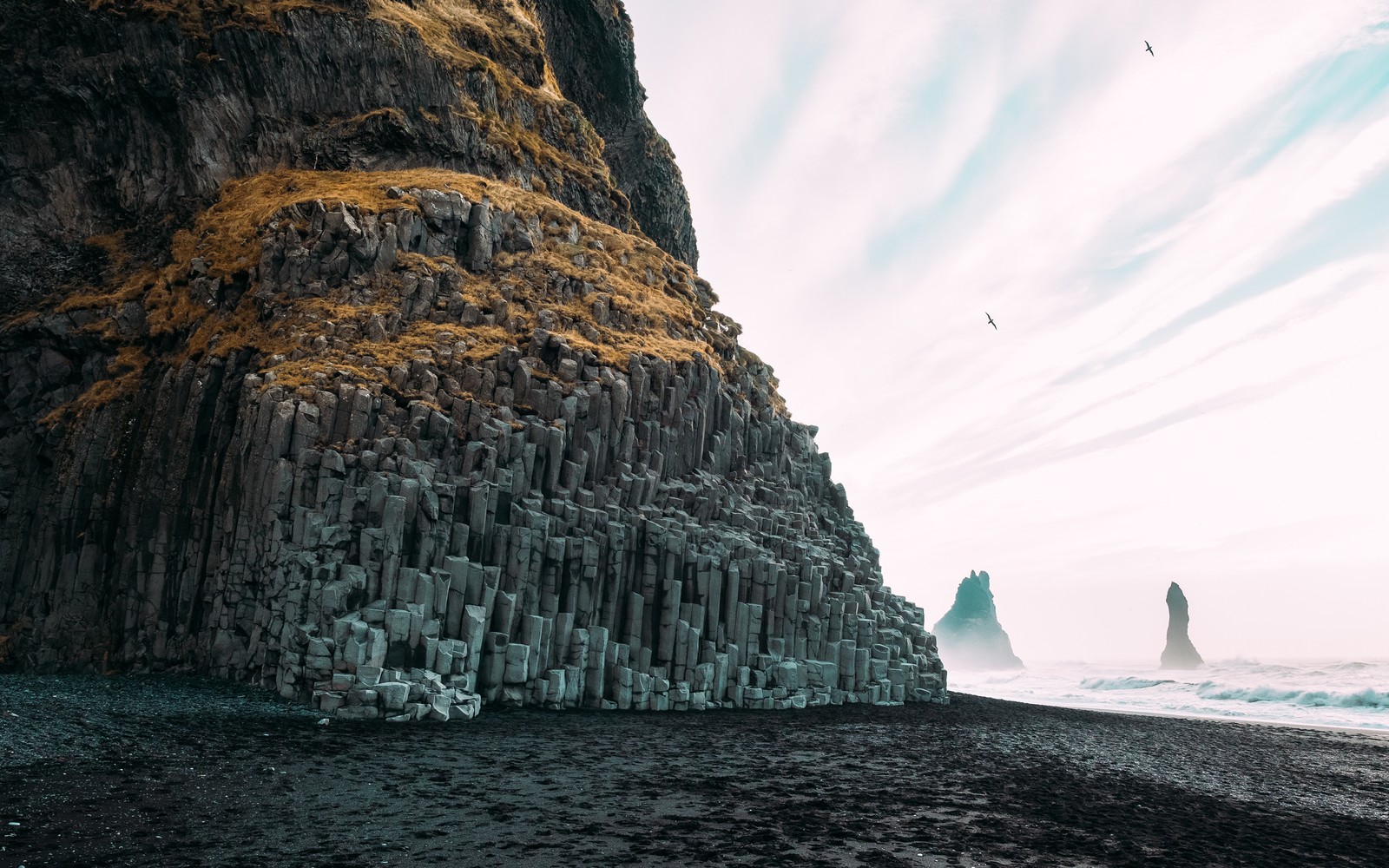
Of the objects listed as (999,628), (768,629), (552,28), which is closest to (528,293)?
(768,629)

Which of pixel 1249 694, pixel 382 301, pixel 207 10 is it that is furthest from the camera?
pixel 1249 694

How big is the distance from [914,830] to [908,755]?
11105 mm

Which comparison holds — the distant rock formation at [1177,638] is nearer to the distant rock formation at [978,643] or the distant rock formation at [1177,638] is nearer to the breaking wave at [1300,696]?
the distant rock formation at [978,643]

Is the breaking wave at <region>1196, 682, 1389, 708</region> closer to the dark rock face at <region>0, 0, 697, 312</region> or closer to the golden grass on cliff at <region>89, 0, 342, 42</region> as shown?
the dark rock face at <region>0, 0, 697, 312</region>

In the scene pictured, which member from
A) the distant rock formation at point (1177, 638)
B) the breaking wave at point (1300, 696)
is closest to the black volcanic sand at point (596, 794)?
the breaking wave at point (1300, 696)

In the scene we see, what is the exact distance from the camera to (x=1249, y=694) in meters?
68.3

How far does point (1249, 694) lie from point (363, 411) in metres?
70.0

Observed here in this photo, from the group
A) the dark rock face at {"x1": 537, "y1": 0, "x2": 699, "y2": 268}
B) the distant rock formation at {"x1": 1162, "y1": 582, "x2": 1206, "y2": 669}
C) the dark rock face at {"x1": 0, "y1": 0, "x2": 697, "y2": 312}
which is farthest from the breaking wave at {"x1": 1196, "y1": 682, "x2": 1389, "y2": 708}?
the distant rock formation at {"x1": 1162, "y1": 582, "x2": 1206, "y2": 669}

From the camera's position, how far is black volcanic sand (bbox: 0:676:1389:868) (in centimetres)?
1442

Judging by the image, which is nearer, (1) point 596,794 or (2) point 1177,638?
(1) point 596,794

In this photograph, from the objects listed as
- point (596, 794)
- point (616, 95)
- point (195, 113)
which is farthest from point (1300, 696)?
point (195, 113)

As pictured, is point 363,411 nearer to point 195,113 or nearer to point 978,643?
point 195,113

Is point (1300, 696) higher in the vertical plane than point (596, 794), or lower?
higher

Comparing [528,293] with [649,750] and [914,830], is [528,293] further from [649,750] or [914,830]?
[914,830]
